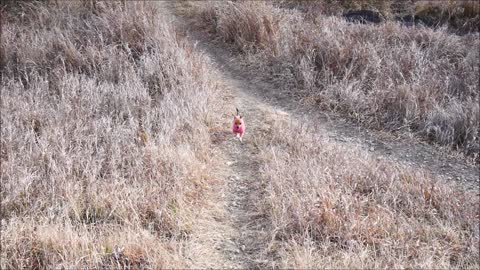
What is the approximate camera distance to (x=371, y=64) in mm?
7801

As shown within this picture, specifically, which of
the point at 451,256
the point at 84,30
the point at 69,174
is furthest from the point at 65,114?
the point at 451,256

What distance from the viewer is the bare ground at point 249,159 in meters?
4.54

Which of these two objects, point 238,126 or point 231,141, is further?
point 231,141

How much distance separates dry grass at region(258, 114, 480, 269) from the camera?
434 centimetres

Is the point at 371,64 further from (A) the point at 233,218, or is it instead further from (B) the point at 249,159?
(A) the point at 233,218

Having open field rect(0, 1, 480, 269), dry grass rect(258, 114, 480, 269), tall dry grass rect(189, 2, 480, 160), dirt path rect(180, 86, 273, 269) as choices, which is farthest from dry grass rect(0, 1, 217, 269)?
tall dry grass rect(189, 2, 480, 160)

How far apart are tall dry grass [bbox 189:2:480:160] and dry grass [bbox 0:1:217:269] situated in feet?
3.89

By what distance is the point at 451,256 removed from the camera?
4.56 m

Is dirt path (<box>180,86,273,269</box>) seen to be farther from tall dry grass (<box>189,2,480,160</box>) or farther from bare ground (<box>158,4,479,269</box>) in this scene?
tall dry grass (<box>189,2,480,160</box>)

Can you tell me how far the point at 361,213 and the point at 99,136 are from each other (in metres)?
3.02

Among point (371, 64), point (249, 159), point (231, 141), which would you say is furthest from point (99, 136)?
point (371, 64)

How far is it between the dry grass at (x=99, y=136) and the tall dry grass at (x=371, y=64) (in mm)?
1184

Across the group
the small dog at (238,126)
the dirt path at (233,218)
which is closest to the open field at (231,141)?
the dirt path at (233,218)

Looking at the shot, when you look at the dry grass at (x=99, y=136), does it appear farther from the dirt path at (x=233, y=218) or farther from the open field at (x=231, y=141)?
the dirt path at (x=233, y=218)
